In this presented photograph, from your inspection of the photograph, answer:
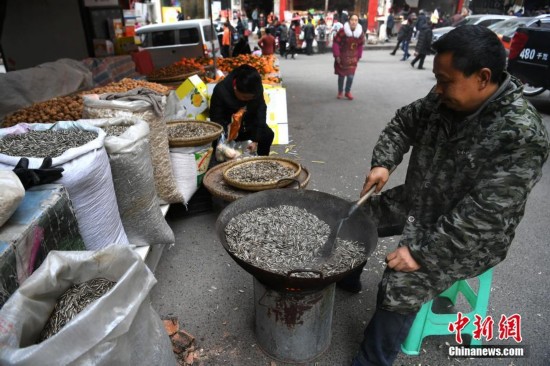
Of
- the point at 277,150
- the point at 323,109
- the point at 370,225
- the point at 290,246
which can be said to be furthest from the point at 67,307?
the point at 323,109

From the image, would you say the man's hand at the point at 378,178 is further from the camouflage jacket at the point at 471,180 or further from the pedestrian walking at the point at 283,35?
the pedestrian walking at the point at 283,35

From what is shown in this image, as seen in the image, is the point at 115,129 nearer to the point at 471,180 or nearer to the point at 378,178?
the point at 378,178

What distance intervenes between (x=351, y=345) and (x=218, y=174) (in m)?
1.90

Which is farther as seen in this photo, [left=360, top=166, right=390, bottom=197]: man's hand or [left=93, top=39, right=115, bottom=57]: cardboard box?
[left=93, top=39, right=115, bottom=57]: cardboard box

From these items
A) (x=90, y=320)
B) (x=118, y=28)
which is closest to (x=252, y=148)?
(x=90, y=320)

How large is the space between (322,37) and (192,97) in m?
15.2

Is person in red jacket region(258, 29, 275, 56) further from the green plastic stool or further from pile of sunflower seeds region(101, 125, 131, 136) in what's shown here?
the green plastic stool

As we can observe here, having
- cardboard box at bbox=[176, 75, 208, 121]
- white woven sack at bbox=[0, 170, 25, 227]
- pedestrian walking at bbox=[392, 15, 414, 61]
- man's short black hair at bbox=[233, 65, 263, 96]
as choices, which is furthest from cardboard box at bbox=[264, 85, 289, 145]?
pedestrian walking at bbox=[392, 15, 414, 61]

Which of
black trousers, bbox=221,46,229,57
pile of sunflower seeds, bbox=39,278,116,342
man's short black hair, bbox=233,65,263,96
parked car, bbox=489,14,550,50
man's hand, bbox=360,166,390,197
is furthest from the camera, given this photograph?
black trousers, bbox=221,46,229,57

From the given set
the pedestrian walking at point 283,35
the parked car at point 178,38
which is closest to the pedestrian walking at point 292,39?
the pedestrian walking at point 283,35

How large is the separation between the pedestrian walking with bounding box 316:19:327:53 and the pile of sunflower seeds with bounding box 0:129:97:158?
17713 millimetres

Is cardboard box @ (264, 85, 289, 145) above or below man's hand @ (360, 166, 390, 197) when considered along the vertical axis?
below

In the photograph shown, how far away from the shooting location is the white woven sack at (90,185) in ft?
5.74

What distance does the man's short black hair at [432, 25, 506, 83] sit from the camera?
4.91 feet
